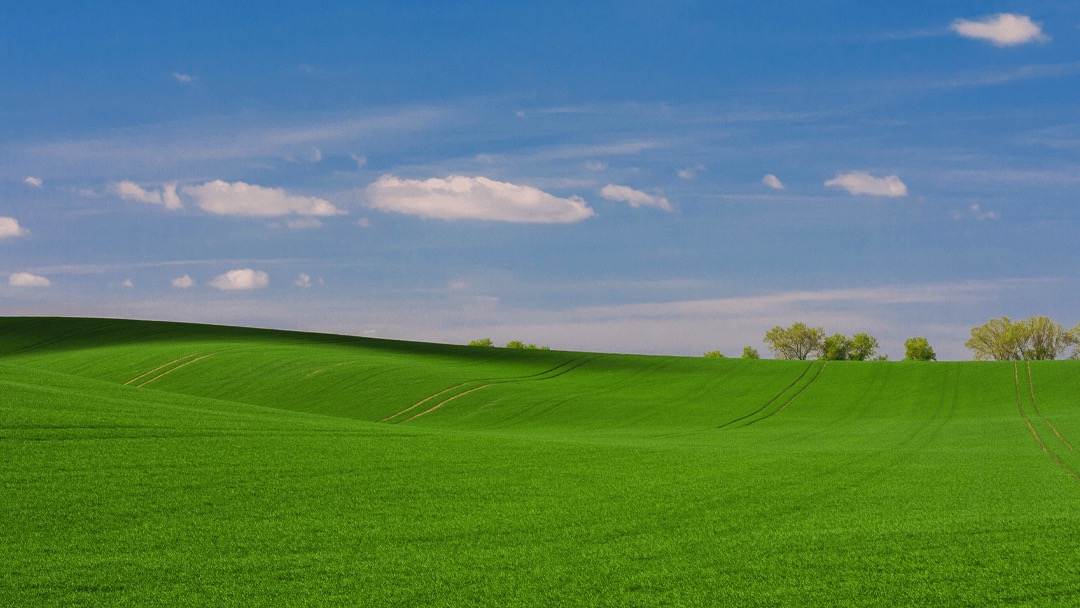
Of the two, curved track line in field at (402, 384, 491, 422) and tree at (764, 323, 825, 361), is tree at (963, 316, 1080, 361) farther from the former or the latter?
curved track line in field at (402, 384, 491, 422)

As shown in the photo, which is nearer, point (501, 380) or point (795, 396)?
point (795, 396)

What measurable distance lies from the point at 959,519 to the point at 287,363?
3988 centimetres

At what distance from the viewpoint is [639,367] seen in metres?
52.8

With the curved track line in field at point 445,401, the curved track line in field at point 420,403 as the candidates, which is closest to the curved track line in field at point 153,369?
the curved track line in field at point 420,403

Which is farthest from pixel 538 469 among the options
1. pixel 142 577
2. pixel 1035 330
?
pixel 1035 330

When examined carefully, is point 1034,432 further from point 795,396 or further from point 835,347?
point 835,347

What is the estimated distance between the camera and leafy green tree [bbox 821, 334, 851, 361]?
109188 millimetres

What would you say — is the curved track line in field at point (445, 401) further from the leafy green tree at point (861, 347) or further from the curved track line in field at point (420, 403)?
the leafy green tree at point (861, 347)

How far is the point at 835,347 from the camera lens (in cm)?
10944

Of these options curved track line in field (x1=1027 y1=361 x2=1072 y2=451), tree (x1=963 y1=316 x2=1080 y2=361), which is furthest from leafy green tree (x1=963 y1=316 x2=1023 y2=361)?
curved track line in field (x1=1027 y1=361 x2=1072 y2=451)

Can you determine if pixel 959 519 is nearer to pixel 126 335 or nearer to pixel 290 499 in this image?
pixel 290 499

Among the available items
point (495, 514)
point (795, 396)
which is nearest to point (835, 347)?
Answer: point (795, 396)

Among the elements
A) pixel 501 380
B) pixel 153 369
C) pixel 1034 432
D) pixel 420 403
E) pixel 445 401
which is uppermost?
pixel 501 380

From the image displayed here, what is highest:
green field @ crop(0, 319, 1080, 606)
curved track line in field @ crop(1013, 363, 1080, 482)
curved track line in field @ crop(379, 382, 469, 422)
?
curved track line in field @ crop(1013, 363, 1080, 482)
